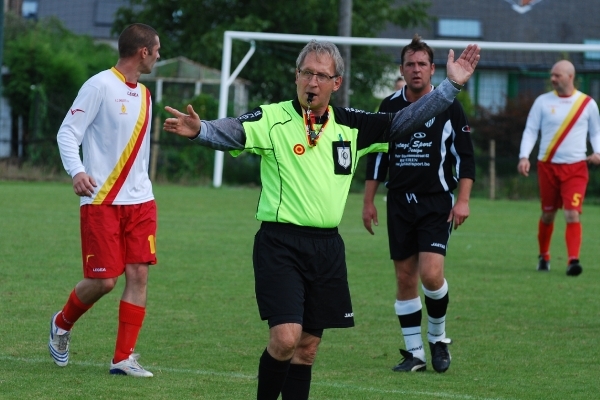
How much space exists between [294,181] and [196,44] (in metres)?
31.4

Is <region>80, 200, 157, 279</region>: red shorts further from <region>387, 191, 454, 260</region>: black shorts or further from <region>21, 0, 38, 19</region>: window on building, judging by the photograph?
<region>21, 0, 38, 19</region>: window on building

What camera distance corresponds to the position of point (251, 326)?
860 centimetres

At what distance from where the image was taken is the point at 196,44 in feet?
118

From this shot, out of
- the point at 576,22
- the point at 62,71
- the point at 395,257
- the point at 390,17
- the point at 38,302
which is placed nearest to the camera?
the point at 395,257

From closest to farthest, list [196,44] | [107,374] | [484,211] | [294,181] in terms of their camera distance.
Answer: [294,181] → [107,374] → [484,211] → [196,44]

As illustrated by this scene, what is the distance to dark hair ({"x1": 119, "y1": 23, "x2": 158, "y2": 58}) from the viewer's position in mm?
6812

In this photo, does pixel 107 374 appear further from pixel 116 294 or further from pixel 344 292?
pixel 116 294

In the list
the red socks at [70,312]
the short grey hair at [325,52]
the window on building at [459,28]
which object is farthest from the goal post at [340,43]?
the window on building at [459,28]

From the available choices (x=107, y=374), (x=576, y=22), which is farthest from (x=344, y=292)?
(x=576, y=22)

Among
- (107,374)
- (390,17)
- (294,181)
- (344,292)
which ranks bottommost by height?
(107,374)

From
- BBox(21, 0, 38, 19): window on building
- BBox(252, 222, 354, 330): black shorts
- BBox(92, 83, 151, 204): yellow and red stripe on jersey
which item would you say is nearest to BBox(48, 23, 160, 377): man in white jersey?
BBox(92, 83, 151, 204): yellow and red stripe on jersey

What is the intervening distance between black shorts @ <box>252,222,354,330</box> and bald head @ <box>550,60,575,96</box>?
788 cm

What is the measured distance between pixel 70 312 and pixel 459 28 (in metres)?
45.4

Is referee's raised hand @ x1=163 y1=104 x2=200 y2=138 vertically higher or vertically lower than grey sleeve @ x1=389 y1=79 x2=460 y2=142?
lower
